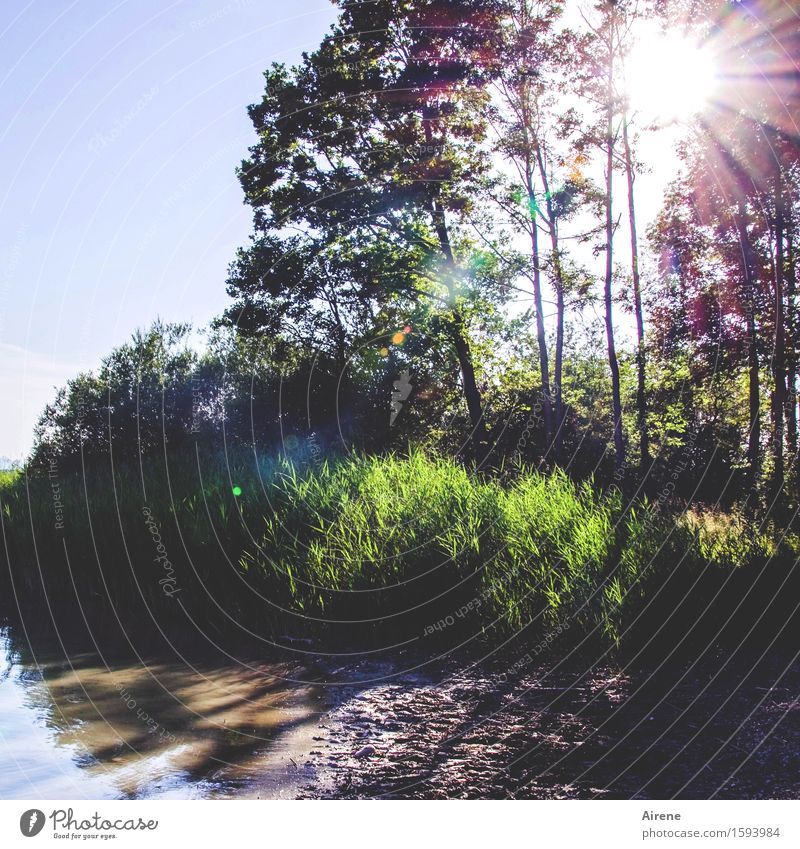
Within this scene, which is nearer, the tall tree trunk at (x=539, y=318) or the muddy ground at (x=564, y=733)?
the muddy ground at (x=564, y=733)

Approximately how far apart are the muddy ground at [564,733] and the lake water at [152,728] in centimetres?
29

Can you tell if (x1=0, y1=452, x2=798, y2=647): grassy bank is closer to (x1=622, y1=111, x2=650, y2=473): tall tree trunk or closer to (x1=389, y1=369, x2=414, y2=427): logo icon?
(x1=622, y1=111, x2=650, y2=473): tall tree trunk

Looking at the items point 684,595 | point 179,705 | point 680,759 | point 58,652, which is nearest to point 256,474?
point 58,652

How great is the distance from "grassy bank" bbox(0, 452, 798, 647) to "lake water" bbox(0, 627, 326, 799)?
1.69m

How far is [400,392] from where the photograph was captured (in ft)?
66.1

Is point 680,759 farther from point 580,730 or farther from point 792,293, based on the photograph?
point 792,293

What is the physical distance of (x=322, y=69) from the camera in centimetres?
1956

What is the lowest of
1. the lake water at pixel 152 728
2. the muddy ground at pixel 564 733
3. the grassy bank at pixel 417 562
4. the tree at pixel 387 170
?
the muddy ground at pixel 564 733

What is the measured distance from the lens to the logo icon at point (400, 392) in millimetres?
19766
